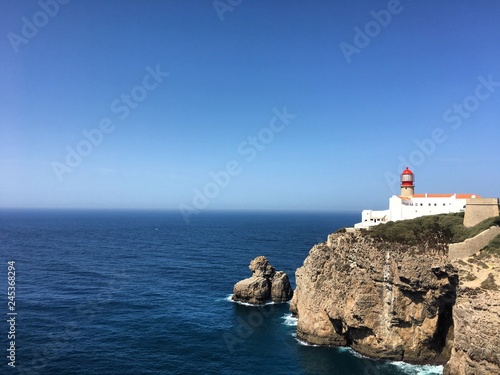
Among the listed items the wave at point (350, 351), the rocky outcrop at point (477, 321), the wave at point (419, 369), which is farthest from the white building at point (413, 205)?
the wave at point (419, 369)

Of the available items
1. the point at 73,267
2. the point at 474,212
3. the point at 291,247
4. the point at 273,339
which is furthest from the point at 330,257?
the point at 291,247

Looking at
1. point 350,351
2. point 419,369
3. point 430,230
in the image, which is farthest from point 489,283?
point 350,351

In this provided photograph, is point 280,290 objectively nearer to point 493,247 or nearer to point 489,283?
point 493,247

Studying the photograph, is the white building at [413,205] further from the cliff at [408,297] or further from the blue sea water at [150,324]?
the blue sea water at [150,324]

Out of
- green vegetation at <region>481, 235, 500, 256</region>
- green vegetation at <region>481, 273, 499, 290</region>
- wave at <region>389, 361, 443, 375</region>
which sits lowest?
wave at <region>389, 361, 443, 375</region>

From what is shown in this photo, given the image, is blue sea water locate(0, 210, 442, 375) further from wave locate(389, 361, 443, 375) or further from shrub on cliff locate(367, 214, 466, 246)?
shrub on cliff locate(367, 214, 466, 246)

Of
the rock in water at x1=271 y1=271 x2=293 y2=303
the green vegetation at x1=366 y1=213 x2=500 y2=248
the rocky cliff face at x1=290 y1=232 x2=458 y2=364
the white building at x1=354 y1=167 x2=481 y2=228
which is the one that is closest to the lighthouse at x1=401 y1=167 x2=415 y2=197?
the white building at x1=354 y1=167 x2=481 y2=228
